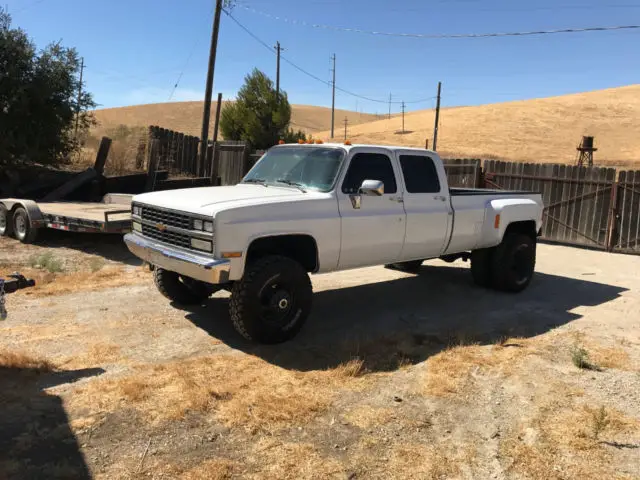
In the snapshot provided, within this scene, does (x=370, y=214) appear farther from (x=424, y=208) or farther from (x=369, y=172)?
(x=424, y=208)

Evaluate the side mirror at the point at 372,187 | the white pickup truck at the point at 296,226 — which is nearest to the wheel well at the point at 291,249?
the white pickup truck at the point at 296,226

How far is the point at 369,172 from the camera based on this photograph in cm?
638

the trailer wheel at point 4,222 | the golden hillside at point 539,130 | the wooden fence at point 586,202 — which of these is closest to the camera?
the trailer wheel at point 4,222

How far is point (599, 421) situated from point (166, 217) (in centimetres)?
426

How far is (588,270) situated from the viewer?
10492mm

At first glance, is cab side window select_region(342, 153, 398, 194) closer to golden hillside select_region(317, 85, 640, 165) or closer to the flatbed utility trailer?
the flatbed utility trailer

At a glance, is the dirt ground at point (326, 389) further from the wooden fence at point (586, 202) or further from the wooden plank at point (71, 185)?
the wooden plank at point (71, 185)

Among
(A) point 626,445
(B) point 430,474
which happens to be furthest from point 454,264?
(B) point 430,474

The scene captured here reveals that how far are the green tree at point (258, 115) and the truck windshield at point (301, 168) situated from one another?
27543 mm

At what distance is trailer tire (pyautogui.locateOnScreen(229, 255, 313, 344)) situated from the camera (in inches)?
210

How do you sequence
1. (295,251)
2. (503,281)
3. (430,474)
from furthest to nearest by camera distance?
(503,281), (295,251), (430,474)

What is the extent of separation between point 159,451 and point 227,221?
2135 millimetres

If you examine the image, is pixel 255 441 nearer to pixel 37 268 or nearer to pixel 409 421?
pixel 409 421

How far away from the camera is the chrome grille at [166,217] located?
5.43 metres
